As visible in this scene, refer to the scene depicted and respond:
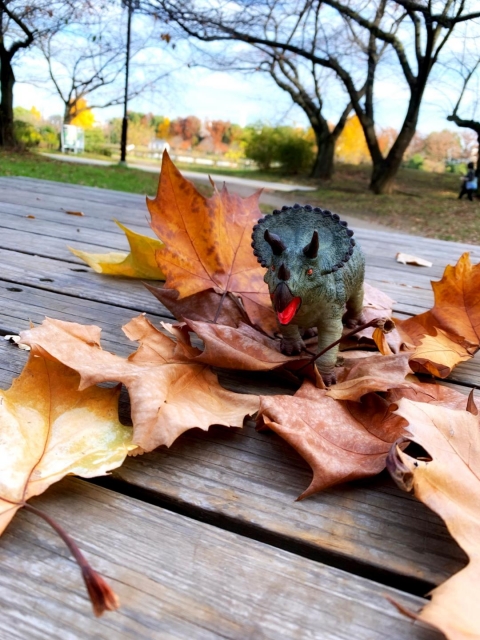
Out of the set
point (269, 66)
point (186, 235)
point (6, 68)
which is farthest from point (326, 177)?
point (186, 235)

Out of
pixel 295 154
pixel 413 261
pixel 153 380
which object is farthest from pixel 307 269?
pixel 295 154

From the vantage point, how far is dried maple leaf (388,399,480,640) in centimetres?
41

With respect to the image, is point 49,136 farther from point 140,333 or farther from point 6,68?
point 140,333

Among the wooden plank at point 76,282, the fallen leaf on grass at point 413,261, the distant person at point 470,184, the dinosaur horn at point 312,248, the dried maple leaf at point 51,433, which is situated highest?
the distant person at point 470,184

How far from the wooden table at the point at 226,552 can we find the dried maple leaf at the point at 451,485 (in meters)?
0.05

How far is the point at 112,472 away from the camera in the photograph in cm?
62

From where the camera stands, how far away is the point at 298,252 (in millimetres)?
758

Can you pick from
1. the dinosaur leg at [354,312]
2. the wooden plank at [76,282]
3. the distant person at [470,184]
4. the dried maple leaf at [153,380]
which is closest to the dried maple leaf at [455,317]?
the dinosaur leg at [354,312]

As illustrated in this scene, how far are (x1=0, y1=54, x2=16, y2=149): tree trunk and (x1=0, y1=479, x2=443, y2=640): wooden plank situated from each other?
52.0ft

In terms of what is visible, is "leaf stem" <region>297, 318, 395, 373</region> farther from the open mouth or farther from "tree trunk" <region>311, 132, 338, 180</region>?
"tree trunk" <region>311, 132, 338, 180</region>

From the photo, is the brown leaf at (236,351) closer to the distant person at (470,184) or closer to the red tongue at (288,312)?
the red tongue at (288,312)

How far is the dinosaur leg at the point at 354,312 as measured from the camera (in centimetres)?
99

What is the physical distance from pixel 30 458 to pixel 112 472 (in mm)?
95

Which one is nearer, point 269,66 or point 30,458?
point 30,458
